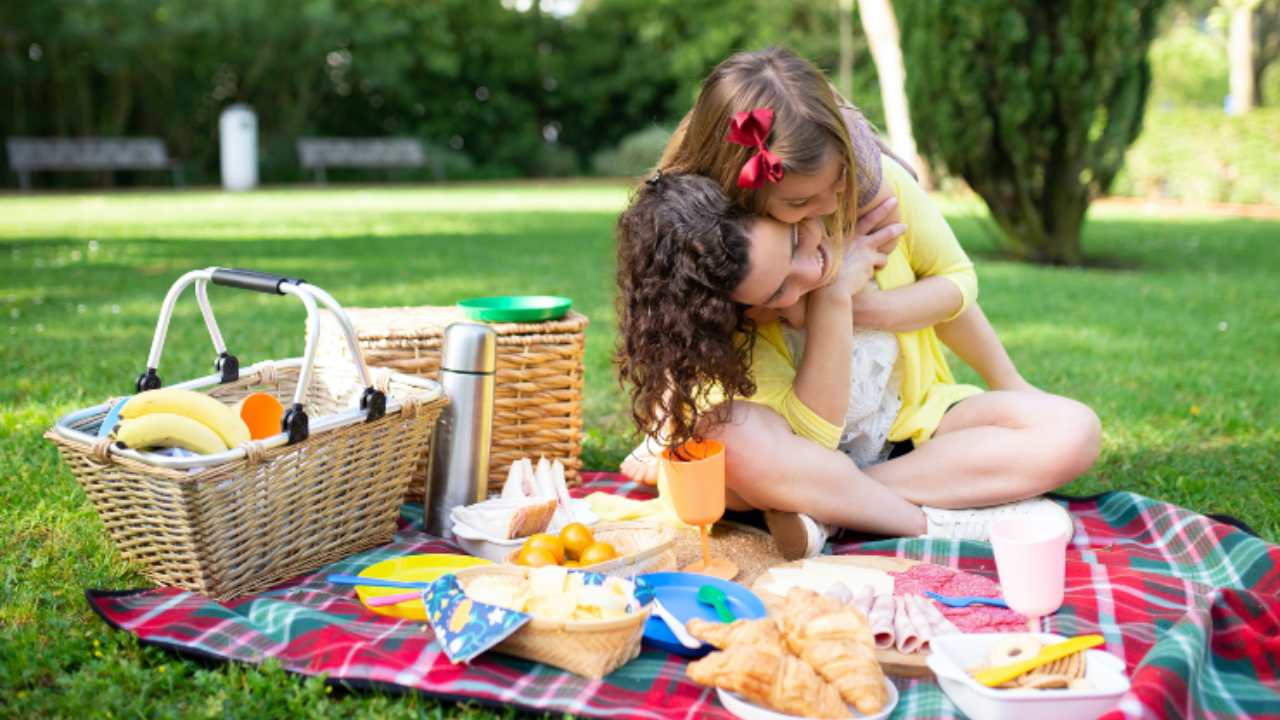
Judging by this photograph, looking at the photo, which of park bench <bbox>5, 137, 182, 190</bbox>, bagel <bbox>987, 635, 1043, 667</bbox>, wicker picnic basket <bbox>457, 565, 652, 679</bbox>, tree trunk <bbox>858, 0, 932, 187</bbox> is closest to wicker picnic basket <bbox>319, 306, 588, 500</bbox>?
wicker picnic basket <bbox>457, 565, 652, 679</bbox>

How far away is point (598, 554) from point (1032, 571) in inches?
33.5

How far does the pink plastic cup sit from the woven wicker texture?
1304 mm

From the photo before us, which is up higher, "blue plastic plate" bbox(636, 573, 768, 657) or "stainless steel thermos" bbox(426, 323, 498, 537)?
"stainless steel thermos" bbox(426, 323, 498, 537)

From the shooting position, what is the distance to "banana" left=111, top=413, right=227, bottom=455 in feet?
7.55

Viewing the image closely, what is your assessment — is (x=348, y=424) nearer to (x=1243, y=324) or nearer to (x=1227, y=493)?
(x=1227, y=493)

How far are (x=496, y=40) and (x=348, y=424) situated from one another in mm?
21058

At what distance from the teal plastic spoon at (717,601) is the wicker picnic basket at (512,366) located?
100 centimetres

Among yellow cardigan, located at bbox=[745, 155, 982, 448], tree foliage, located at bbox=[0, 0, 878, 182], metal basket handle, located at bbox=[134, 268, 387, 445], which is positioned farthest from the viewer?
tree foliage, located at bbox=[0, 0, 878, 182]

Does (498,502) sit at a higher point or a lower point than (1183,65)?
lower

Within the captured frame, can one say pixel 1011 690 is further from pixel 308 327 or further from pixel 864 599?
pixel 308 327

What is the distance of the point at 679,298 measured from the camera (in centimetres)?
250

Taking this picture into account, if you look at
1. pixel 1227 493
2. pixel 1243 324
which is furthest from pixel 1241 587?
pixel 1243 324

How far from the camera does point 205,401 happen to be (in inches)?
94.6

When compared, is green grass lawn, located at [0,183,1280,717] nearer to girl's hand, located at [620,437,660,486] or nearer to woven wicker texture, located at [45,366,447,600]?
woven wicker texture, located at [45,366,447,600]
